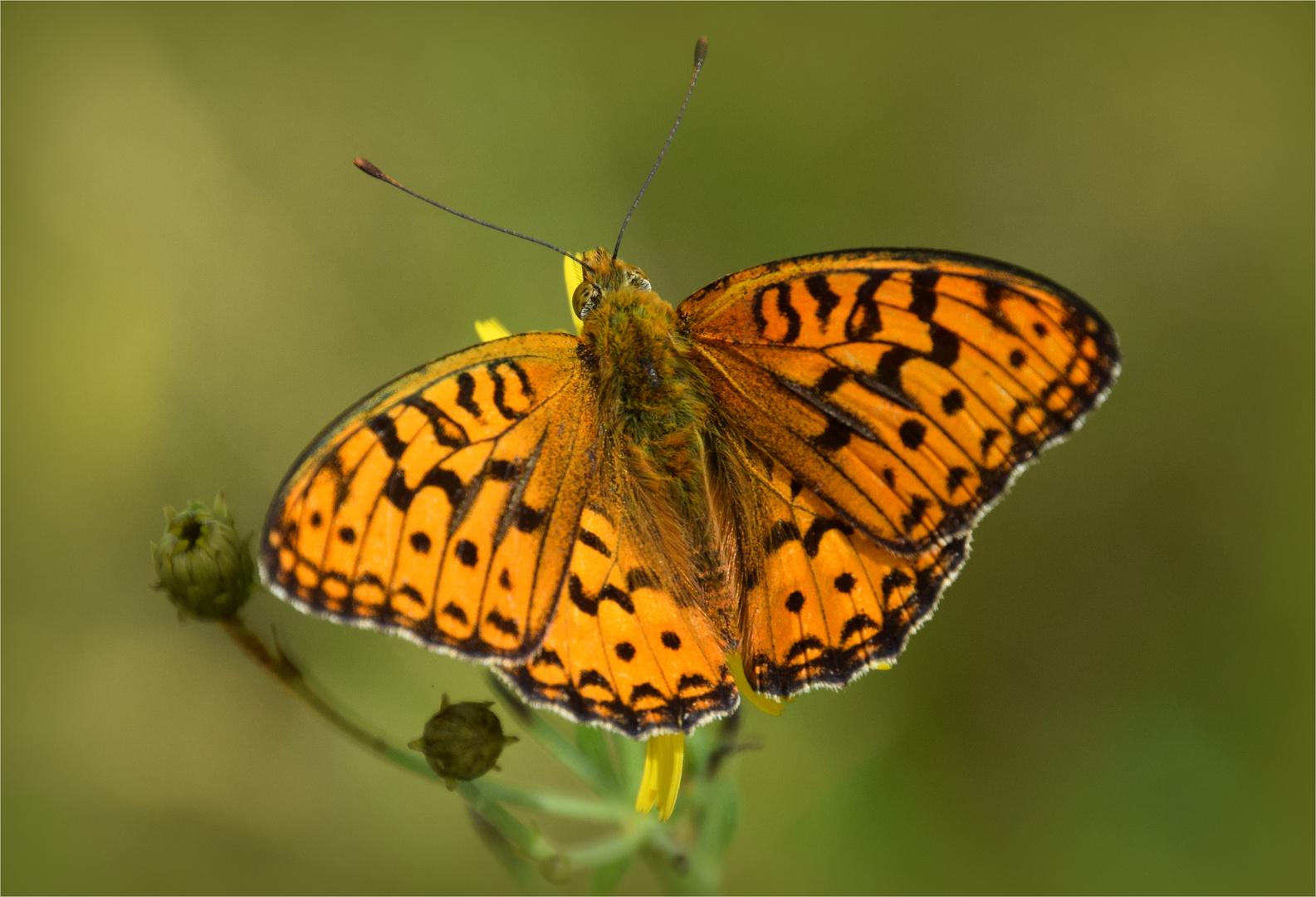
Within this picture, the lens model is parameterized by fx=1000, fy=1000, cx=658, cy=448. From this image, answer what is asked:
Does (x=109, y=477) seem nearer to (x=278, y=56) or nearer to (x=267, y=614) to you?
(x=267, y=614)

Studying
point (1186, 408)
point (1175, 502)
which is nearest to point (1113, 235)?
point (1186, 408)

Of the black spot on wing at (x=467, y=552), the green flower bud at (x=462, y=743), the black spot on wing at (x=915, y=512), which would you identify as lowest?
the green flower bud at (x=462, y=743)

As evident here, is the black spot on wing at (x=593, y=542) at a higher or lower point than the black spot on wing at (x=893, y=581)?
higher

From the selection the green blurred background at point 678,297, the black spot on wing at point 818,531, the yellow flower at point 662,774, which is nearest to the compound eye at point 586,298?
the black spot on wing at point 818,531

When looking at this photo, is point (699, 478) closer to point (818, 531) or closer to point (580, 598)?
point (818, 531)

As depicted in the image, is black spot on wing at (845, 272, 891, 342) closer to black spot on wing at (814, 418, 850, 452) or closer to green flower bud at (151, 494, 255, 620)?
black spot on wing at (814, 418, 850, 452)

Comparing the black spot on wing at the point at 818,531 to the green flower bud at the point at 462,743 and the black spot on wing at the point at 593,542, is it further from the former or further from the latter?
the green flower bud at the point at 462,743

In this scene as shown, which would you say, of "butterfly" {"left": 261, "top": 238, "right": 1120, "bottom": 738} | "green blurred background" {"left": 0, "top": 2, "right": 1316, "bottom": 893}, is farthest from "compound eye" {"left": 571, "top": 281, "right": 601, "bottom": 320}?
"green blurred background" {"left": 0, "top": 2, "right": 1316, "bottom": 893}
